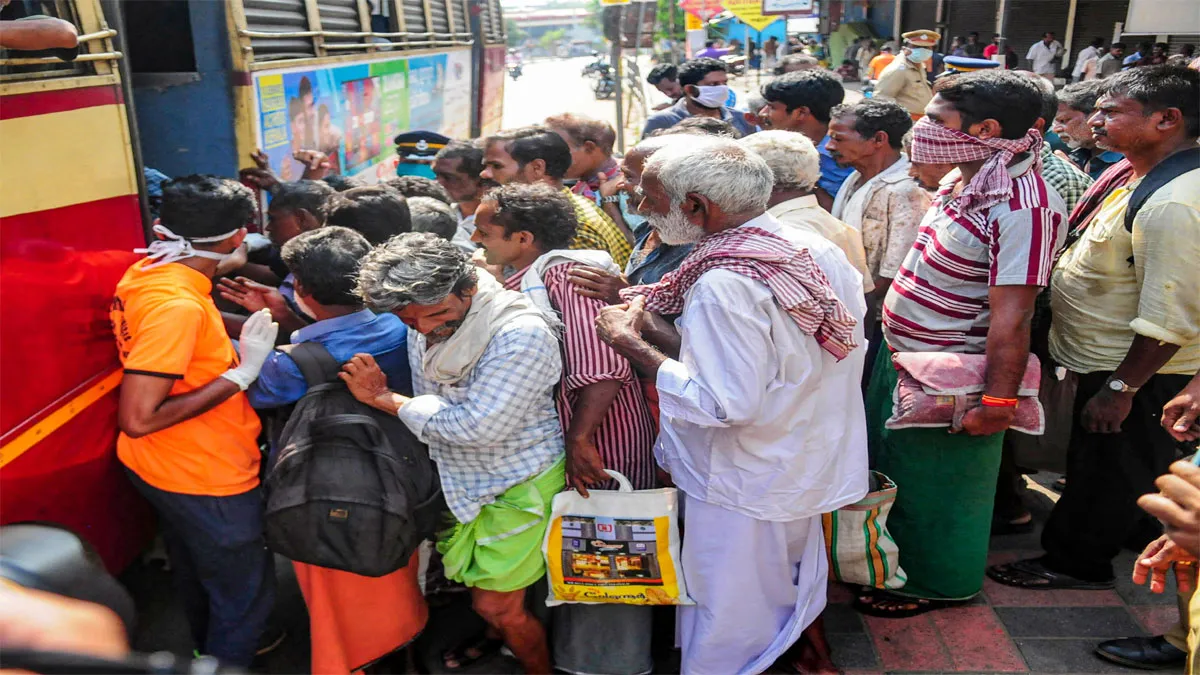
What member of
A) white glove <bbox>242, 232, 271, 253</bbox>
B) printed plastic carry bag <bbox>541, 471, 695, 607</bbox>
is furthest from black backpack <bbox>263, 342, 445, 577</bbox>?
white glove <bbox>242, 232, 271, 253</bbox>

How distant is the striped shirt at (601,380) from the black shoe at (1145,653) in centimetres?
163

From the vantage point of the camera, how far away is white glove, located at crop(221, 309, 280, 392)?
2582mm

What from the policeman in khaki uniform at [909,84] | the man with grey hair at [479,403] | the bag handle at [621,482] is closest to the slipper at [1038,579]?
the bag handle at [621,482]

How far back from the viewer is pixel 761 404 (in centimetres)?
226

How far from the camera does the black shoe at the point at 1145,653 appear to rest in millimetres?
2809

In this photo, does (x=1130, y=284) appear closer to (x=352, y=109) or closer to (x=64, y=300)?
(x=64, y=300)

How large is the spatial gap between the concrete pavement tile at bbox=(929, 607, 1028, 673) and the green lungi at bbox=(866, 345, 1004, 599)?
0.07 m

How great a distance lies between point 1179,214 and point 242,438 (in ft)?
9.56

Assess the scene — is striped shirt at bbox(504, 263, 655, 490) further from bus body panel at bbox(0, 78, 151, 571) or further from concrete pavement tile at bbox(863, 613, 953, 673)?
bus body panel at bbox(0, 78, 151, 571)

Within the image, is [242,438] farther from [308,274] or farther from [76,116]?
[76,116]

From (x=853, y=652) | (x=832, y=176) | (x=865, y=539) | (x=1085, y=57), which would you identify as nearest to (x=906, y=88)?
(x=832, y=176)

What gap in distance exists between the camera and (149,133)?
430 centimetres

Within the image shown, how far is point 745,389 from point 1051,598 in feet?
6.10

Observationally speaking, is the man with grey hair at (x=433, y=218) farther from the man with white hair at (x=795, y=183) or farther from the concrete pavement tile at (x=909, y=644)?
the concrete pavement tile at (x=909, y=644)
